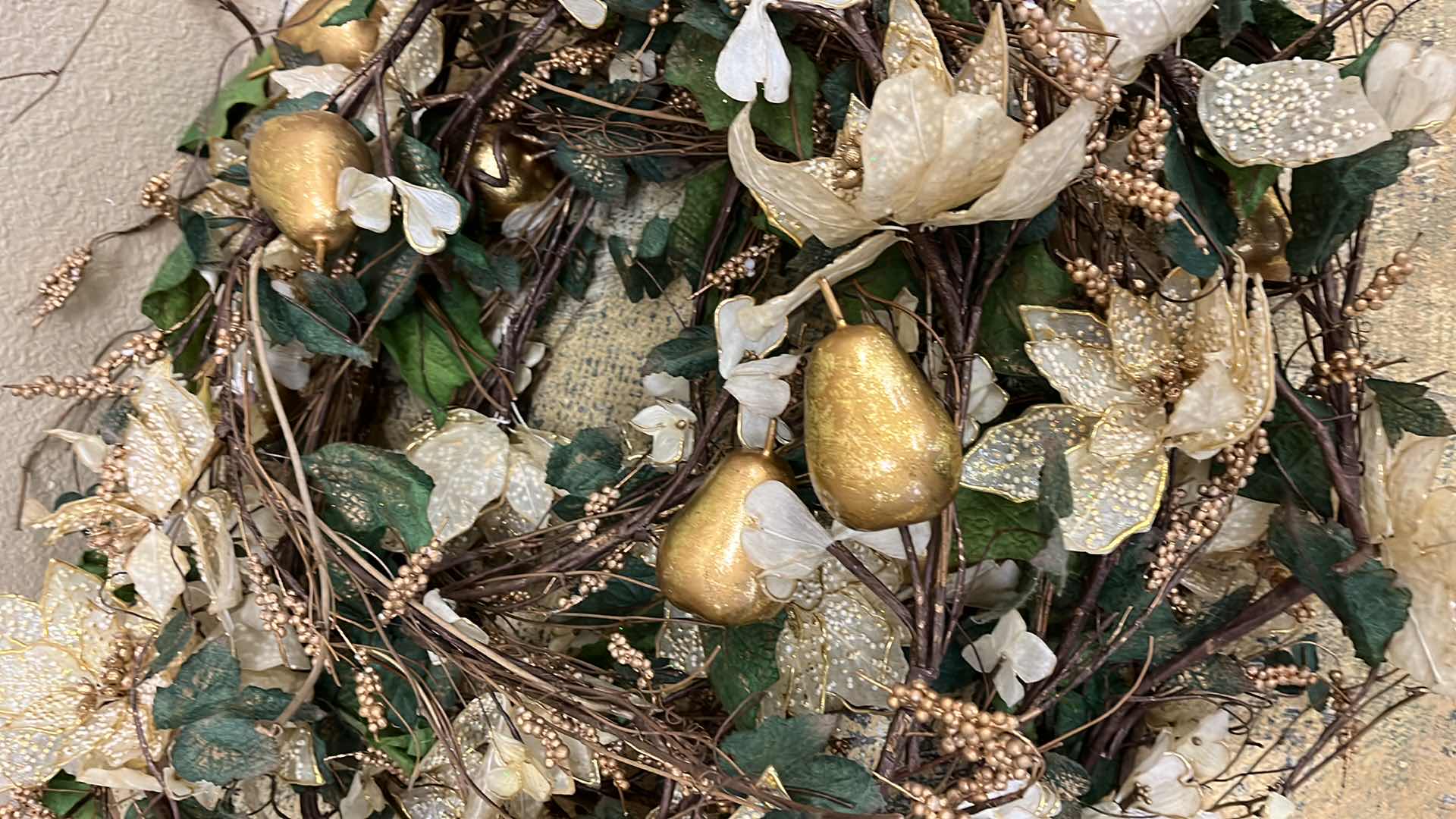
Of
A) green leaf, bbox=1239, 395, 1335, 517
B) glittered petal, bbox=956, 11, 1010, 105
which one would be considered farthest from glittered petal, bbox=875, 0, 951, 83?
green leaf, bbox=1239, 395, 1335, 517

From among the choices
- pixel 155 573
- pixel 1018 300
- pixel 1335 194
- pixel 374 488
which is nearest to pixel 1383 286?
pixel 1335 194

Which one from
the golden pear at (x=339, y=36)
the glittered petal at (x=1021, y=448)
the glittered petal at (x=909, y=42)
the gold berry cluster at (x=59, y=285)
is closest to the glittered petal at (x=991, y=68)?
the glittered petal at (x=909, y=42)

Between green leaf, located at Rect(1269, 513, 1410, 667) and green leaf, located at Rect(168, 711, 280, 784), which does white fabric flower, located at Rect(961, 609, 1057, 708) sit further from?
green leaf, located at Rect(168, 711, 280, 784)

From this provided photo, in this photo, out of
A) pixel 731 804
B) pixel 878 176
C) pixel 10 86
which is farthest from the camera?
pixel 10 86

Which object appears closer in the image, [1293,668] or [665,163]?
[1293,668]

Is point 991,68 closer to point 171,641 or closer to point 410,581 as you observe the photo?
point 410,581

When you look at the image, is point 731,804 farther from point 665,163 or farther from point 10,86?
point 10,86

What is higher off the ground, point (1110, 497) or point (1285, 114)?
point (1285, 114)

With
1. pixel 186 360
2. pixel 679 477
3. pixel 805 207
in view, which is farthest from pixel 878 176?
pixel 186 360
